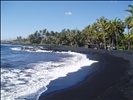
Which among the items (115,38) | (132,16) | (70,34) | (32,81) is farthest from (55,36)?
(32,81)

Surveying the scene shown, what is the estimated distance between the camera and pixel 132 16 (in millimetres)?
46844

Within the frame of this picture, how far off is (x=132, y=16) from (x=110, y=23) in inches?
731

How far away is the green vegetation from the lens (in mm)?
63188

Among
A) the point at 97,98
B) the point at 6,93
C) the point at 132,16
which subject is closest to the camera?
the point at 97,98

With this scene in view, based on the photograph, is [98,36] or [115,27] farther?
[98,36]

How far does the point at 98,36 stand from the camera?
80.1 meters

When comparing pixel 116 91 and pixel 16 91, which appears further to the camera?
pixel 16 91

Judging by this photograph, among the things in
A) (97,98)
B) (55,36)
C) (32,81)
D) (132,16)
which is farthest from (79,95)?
(55,36)

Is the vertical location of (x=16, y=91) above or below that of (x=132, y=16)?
below

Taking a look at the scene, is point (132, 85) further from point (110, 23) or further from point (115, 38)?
point (115, 38)

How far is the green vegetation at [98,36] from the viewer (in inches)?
2488

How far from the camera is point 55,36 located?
145 metres

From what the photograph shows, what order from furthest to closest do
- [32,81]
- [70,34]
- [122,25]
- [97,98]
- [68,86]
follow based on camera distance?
[70,34] → [122,25] → [32,81] → [68,86] → [97,98]

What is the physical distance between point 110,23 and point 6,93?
186 ft
